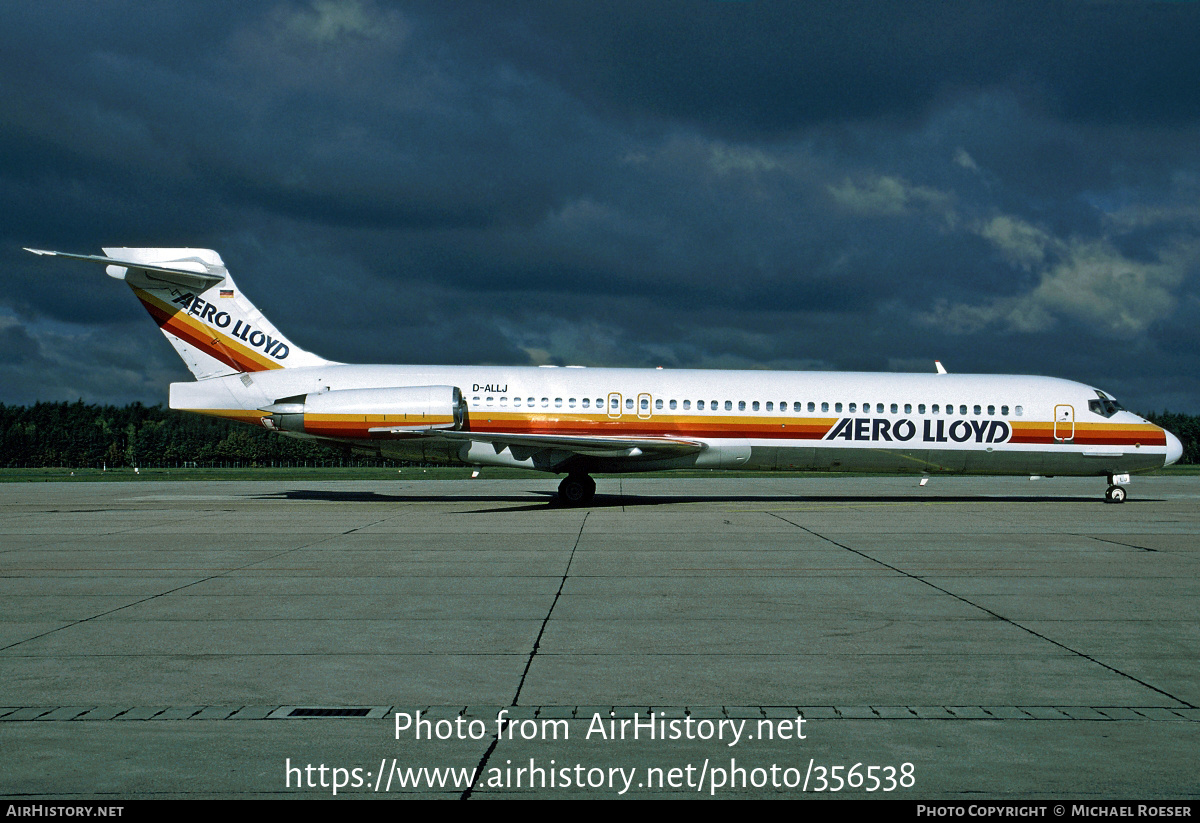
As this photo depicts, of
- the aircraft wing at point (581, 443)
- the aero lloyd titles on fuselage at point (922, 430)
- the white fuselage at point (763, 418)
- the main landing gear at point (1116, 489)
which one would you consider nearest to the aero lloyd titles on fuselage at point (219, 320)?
the white fuselage at point (763, 418)

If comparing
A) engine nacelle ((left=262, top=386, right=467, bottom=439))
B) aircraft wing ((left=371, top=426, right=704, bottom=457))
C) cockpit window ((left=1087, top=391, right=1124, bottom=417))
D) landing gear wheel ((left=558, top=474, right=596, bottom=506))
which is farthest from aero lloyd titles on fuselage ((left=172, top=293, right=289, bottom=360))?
cockpit window ((left=1087, top=391, right=1124, bottom=417))

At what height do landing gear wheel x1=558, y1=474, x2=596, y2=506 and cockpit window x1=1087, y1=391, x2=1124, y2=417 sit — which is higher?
cockpit window x1=1087, y1=391, x2=1124, y2=417

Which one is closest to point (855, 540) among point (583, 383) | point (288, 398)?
point (583, 383)

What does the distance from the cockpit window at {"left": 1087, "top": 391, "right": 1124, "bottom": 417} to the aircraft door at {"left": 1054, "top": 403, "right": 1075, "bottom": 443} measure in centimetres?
69

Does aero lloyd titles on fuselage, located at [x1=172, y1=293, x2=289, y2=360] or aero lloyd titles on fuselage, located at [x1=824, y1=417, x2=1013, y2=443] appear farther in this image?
aero lloyd titles on fuselage, located at [x1=172, y1=293, x2=289, y2=360]

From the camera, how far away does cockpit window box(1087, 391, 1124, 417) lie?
25453 mm

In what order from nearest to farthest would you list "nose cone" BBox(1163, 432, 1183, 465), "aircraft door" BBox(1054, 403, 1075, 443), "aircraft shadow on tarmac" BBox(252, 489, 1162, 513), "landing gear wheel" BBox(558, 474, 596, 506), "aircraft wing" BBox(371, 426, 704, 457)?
"aircraft wing" BBox(371, 426, 704, 457), "landing gear wheel" BBox(558, 474, 596, 506), "aircraft door" BBox(1054, 403, 1075, 443), "nose cone" BBox(1163, 432, 1183, 465), "aircraft shadow on tarmac" BBox(252, 489, 1162, 513)

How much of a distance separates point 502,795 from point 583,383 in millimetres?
20587

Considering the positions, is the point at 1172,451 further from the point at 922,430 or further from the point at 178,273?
the point at 178,273

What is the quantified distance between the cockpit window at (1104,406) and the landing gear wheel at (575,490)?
14165mm

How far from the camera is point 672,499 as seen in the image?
90.4 ft

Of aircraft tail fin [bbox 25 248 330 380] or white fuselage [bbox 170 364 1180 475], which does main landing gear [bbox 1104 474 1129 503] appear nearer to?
white fuselage [bbox 170 364 1180 475]

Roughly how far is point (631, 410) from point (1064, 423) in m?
12.0
